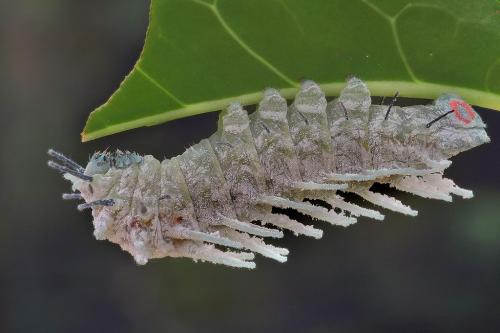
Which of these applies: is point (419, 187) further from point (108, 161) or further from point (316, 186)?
point (108, 161)

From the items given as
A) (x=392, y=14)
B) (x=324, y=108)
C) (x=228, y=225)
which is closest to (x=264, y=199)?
(x=228, y=225)

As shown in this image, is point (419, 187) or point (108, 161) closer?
point (108, 161)

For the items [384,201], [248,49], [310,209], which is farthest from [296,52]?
[384,201]

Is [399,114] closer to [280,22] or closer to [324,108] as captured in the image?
[324,108]

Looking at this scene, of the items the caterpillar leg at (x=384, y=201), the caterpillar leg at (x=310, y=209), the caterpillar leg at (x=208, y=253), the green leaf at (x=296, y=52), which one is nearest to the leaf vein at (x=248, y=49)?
the green leaf at (x=296, y=52)

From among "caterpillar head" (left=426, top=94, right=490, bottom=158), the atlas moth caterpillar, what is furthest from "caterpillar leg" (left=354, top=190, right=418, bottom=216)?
"caterpillar head" (left=426, top=94, right=490, bottom=158)

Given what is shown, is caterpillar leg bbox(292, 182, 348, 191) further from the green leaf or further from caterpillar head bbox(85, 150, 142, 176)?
caterpillar head bbox(85, 150, 142, 176)

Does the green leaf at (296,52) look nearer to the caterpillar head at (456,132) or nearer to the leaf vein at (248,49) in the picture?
the leaf vein at (248,49)
